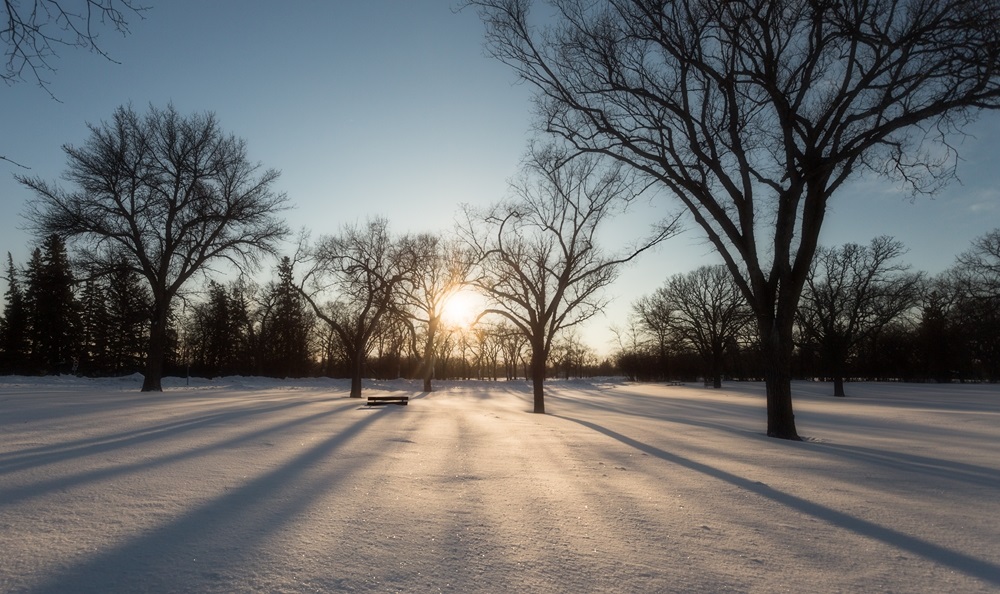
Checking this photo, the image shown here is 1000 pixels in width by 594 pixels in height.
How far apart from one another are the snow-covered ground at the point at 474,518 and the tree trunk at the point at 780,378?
2736 mm

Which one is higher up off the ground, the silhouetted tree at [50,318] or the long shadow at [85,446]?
the silhouetted tree at [50,318]

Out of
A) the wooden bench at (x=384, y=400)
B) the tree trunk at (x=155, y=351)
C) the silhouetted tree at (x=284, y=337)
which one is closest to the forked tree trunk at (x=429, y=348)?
the tree trunk at (x=155, y=351)

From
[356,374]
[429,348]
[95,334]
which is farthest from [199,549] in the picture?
[95,334]

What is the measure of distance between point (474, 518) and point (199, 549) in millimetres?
1909

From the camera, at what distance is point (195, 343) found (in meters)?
66.6

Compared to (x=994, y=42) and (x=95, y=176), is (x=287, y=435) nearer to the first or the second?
(x=994, y=42)

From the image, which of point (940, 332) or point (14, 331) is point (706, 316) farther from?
point (14, 331)

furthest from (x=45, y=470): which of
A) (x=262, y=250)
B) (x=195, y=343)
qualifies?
(x=195, y=343)

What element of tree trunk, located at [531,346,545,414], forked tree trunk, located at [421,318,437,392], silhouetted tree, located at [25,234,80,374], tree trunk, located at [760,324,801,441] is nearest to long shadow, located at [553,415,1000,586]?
tree trunk, located at [760,324,801,441]

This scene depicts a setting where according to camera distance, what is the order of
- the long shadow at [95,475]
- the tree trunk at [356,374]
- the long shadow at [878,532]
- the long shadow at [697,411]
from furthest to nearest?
the tree trunk at [356,374]
the long shadow at [697,411]
the long shadow at [95,475]
the long shadow at [878,532]

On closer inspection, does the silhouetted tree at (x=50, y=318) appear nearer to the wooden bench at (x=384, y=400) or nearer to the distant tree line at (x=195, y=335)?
the distant tree line at (x=195, y=335)

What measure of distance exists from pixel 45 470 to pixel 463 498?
434cm

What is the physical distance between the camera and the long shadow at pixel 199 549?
120 inches

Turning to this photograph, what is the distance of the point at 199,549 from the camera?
139 inches
